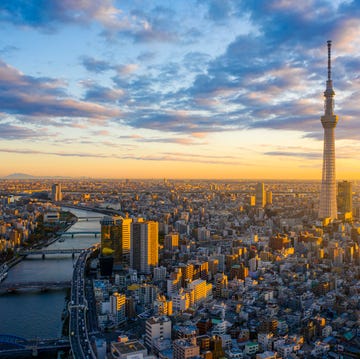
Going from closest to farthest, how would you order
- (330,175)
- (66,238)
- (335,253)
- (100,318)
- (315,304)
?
(100,318), (315,304), (335,253), (330,175), (66,238)

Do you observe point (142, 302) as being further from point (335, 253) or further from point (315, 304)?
point (335, 253)

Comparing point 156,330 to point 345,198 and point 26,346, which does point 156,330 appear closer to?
point 26,346

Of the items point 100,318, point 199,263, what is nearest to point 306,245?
point 199,263

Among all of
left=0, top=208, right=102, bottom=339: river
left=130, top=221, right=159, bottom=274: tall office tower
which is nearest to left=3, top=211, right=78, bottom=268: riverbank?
left=0, top=208, right=102, bottom=339: river

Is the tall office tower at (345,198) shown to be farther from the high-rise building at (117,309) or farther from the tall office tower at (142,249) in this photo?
the high-rise building at (117,309)

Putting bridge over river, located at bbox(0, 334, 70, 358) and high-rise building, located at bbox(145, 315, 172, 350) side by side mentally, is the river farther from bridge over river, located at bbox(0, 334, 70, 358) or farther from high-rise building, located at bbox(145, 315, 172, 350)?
high-rise building, located at bbox(145, 315, 172, 350)

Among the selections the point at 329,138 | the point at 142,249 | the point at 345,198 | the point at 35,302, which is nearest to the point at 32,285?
the point at 35,302
